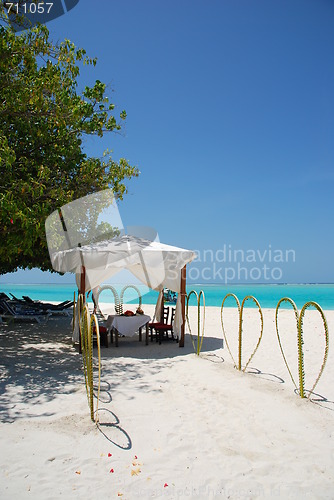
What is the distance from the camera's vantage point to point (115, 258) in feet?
28.9

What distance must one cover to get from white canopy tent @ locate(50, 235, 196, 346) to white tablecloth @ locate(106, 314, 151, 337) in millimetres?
1045

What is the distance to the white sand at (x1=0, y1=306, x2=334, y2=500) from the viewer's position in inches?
121

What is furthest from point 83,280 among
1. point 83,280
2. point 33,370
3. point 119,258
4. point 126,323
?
point 33,370

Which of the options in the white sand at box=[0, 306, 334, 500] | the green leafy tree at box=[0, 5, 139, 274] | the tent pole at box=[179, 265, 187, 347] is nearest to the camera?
the white sand at box=[0, 306, 334, 500]

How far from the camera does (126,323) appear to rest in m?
9.54

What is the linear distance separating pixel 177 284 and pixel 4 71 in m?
6.20

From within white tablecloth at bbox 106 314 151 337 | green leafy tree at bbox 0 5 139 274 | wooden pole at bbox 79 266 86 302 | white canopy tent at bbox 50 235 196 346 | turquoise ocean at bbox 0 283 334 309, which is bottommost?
turquoise ocean at bbox 0 283 334 309

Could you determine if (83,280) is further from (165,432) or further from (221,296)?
(221,296)

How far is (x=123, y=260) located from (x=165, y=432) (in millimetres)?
5455

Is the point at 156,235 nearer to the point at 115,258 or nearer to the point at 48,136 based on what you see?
the point at 115,258

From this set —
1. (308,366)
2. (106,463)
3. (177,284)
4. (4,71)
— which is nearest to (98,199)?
(177,284)

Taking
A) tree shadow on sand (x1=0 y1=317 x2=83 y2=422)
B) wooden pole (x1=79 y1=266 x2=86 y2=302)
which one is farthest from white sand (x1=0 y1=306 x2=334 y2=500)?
wooden pole (x1=79 y1=266 x2=86 y2=302)

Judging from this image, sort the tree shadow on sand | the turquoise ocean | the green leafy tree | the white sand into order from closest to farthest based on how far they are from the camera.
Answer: the white sand → the tree shadow on sand → the green leafy tree → the turquoise ocean

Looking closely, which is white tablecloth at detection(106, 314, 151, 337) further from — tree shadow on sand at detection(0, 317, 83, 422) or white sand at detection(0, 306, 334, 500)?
white sand at detection(0, 306, 334, 500)
